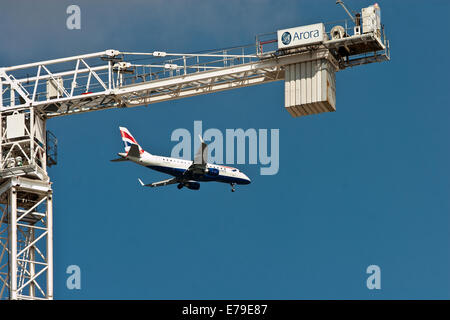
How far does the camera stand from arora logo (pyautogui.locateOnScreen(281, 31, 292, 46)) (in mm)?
128850

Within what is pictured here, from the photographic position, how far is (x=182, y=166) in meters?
166

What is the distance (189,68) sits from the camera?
13412 centimetres

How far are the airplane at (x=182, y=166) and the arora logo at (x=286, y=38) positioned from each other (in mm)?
28808

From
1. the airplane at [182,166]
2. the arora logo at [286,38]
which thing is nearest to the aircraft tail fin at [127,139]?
the airplane at [182,166]

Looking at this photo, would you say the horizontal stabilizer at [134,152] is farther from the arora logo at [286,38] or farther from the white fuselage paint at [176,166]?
the arora logo at [286,38]

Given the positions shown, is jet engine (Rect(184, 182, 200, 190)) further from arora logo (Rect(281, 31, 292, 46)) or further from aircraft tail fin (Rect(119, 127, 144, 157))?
arora logo (Rect(281, 31, 292, 46))

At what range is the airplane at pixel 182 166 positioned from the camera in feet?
522

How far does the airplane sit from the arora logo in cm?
2881

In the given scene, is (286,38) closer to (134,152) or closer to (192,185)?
(134,152)

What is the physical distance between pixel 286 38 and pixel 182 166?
3994 centimetres

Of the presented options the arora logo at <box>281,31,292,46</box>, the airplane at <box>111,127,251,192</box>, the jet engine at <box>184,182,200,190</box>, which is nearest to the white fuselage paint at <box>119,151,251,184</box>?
the airplane at <box>111,127,251,192</box>

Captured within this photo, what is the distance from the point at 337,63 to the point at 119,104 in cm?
2211
